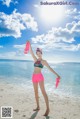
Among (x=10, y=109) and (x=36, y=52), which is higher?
(x=36, y=52)

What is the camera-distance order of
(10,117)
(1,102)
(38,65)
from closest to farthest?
(10,117), (38,65), (1,102)

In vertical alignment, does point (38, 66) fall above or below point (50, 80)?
above

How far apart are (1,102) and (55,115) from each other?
160cm

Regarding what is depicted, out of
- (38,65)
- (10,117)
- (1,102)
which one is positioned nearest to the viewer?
(10,117)

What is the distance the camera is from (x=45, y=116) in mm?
5469

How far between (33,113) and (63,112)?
2.49 feet

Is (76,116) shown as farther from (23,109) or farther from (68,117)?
(23,109)

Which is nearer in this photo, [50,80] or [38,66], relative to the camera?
[38,66]

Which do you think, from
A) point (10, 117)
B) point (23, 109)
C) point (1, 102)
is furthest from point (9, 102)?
point (10, 117)

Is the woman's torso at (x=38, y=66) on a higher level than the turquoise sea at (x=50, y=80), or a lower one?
higher

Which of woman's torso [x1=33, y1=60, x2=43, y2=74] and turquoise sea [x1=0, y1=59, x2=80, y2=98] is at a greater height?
woman's torso [x1=33, y1=60, x2=43, y2=74]

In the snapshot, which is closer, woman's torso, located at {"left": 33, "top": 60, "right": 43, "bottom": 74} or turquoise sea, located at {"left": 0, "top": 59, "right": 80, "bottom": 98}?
woman's torso, located at {"left": 33, "top": 60, "right": 43, "bottom": 74}

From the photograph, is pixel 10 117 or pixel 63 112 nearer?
pixel 10 117

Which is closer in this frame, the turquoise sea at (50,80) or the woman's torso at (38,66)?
the woman's torso at (38,66)
